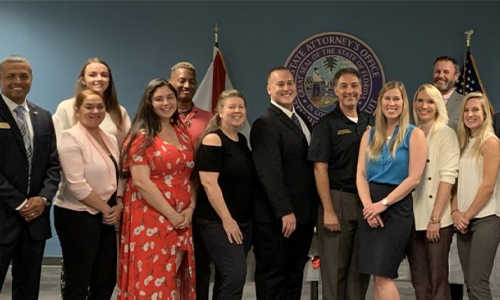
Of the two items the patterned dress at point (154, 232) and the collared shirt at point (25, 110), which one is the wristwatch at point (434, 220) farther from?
the collared shirt at point (25, 110)

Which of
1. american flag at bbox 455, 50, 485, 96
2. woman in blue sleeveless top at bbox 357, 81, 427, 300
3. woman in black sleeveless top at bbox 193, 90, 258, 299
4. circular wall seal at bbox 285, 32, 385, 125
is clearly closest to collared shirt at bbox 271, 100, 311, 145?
woman in black sleeveless top at bbox 193, 90, 258, 299

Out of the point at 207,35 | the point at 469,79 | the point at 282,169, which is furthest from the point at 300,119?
the point at 469,79

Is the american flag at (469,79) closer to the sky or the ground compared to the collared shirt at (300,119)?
closer to the sky

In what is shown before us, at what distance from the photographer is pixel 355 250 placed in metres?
3.37

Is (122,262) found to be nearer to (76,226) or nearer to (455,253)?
(76,226)

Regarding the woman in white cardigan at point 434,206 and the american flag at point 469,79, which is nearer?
the woman in white cardigan at point 434,206

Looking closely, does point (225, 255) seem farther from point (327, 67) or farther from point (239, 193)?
point (327, 67)

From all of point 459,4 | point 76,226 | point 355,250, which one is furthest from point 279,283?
point 459,4

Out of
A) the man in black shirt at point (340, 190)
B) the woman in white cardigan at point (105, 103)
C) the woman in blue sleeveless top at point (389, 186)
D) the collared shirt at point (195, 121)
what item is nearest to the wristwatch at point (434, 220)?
the woman in blue sleeveless top at point (389, 186)

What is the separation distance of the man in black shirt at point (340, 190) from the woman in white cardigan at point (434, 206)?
351 mm

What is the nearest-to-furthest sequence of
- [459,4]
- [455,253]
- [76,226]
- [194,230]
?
[76,226], [194,230], [455,253], [459,4]

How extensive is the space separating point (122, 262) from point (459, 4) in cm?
440

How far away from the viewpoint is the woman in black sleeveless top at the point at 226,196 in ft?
10.3

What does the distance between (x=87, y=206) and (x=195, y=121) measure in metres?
0.98
